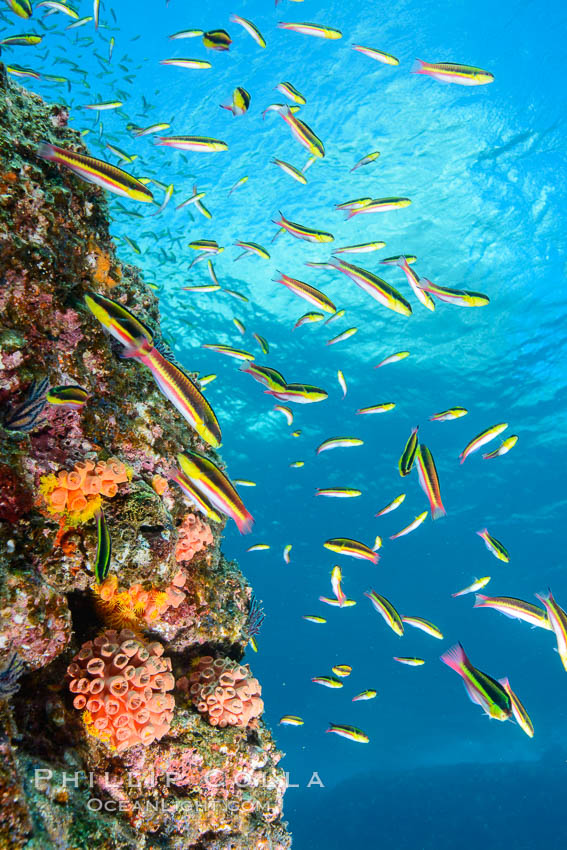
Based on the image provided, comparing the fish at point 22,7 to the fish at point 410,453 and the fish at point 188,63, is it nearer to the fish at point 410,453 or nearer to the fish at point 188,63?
the fish at point 188,63

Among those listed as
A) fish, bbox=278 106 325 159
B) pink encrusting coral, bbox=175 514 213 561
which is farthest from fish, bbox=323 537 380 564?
fish, bbox=278 106 325 159

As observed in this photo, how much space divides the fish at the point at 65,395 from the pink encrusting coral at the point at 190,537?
1452 mm

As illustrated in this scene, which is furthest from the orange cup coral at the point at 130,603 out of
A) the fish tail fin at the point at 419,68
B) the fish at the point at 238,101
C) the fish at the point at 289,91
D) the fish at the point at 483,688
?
the fish at the point at 289,91

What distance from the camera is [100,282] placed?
3236 mm

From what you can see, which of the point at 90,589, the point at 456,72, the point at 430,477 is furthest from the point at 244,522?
the point at 456,72

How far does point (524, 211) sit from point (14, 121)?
19423 mm

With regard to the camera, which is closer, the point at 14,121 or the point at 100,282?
the point at 14,121

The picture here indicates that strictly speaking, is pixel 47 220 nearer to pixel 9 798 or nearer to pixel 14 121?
pixel 14 121

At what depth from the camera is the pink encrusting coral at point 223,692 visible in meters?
3.37

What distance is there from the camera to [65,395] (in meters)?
2.40

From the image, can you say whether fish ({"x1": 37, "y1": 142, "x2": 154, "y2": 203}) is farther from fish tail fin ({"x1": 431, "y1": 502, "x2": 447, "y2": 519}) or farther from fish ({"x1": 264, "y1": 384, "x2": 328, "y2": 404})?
fish tail fin ({"x1": 431, "y1": 502, "x2": 447, "y2": 519})

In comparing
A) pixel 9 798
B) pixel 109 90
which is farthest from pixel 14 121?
pixel 109 90

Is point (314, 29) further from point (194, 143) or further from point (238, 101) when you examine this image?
point (194, 143)

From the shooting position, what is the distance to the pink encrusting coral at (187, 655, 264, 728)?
3367 mm
